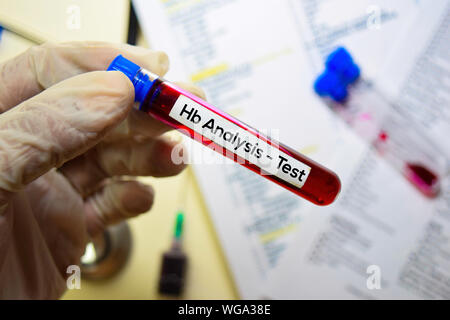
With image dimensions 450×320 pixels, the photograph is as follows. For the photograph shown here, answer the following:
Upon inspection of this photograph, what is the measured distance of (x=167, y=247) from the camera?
0.79 meters

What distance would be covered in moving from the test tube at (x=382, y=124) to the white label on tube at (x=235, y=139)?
1.20 feet

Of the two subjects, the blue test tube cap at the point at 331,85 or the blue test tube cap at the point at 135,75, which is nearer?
the blue test tube cap at the point at 135,75

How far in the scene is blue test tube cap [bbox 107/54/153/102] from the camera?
0.48m

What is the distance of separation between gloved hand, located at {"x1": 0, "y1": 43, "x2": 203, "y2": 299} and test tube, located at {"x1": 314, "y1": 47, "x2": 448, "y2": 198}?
1.18ft

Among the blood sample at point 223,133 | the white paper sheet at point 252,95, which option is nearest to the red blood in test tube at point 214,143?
the blood sample at point 223,133

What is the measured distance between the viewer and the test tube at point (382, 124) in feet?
2.52

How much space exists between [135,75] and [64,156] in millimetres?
142

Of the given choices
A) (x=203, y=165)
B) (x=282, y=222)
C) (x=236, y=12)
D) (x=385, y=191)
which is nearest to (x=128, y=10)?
(x=236, y=12)

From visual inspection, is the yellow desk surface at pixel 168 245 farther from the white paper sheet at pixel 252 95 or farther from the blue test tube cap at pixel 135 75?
the blue test tube cap at pixel 135 75

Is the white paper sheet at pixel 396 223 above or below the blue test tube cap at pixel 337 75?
below

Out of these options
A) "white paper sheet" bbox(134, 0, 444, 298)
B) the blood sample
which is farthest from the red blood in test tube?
"white paper sheet" bbox(134, 0, 444, 298)

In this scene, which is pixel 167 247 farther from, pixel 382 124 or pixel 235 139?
pixel 382 124

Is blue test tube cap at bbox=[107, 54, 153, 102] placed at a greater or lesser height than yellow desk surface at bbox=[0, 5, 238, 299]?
greater

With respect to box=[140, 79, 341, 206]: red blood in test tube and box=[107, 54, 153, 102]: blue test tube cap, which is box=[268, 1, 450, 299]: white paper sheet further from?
box=[107, 54, 153, 102]: blue test tube cap
